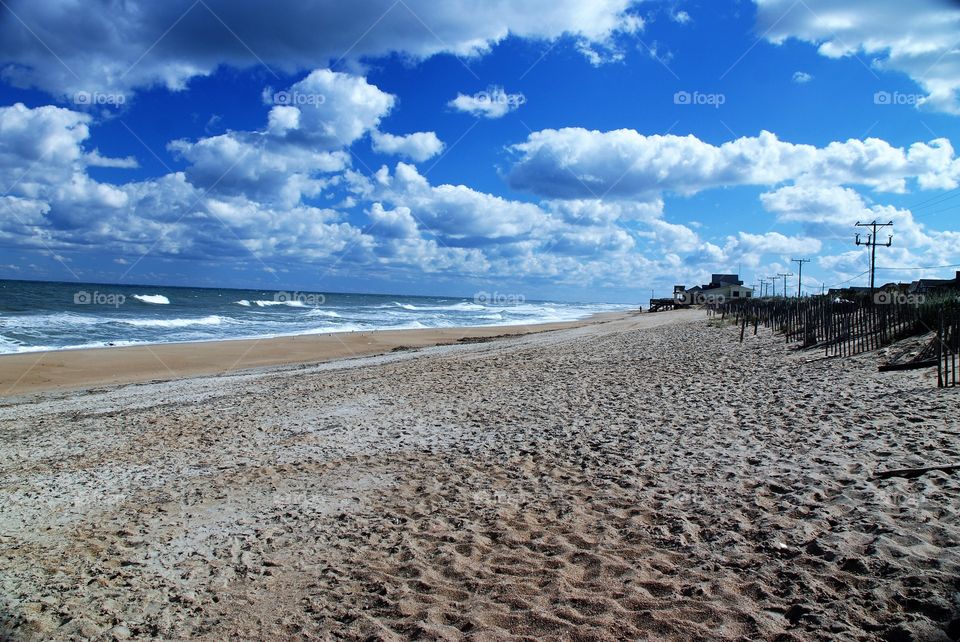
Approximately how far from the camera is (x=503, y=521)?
493 centimetres

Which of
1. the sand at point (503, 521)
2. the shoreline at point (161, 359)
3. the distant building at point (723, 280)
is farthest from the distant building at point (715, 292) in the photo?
the sand at point (503, 521)

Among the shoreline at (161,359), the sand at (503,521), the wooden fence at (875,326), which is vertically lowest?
the shoreline at (161,359)

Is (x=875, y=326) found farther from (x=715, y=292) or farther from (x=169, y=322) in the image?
(x=715, y=292)

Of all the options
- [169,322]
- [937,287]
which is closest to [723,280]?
[937,287]

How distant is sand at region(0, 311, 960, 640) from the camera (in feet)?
11.6

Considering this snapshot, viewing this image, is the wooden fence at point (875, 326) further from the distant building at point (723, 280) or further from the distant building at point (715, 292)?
the distant building at point (723, 280)

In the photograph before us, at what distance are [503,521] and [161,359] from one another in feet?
62.6

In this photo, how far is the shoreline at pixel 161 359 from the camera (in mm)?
15953

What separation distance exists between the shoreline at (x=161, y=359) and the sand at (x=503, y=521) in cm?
746

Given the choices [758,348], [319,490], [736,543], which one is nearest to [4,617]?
[319,490]

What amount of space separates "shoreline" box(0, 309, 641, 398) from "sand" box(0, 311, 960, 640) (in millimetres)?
7464

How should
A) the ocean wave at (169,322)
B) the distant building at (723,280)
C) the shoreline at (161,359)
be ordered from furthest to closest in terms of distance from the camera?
1. the distant building at (723,280)
2. the ocean wave at (169,322)
3. the shoreline at (161,359)

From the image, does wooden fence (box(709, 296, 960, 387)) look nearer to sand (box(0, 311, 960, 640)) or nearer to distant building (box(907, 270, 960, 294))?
sand (box(0, 311, 960, 640))

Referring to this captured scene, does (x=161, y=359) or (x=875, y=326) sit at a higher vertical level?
(x=875, y=326)
